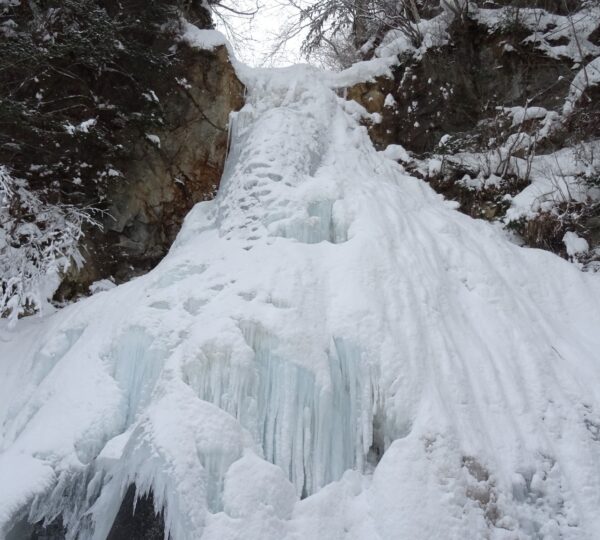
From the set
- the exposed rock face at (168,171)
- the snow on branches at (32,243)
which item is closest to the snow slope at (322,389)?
the snow on branches at (32,243)

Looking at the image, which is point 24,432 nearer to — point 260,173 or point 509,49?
point 260,173

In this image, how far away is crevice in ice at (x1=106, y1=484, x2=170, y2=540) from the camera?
251 cm

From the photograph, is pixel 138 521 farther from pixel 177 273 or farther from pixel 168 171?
pixel 168 171

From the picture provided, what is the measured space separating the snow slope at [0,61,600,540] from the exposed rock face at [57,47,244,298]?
2044 mm

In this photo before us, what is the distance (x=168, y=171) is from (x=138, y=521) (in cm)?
535

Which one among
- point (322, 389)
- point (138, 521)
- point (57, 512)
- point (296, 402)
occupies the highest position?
point (322, 389)

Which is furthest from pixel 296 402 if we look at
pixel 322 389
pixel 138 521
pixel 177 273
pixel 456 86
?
pixel 456 86

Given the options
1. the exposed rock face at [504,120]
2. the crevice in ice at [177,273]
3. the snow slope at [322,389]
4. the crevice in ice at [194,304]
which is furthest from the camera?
the exposed rock face at [504,120]

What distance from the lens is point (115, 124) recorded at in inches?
262

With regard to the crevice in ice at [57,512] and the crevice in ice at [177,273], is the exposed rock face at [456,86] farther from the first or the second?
the crevice in ice at [57,512]

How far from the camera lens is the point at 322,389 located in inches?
123

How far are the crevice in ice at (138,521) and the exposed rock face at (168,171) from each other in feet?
14.6

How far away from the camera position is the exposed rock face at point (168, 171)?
6.66 m

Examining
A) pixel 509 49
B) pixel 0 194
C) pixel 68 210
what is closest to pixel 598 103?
pixel 509 49
